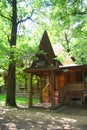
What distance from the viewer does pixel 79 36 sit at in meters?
23.5

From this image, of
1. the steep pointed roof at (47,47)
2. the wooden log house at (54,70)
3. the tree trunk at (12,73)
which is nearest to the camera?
the wooden log house at (54,70)

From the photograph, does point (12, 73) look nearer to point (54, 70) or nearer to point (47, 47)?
point (47, 47)

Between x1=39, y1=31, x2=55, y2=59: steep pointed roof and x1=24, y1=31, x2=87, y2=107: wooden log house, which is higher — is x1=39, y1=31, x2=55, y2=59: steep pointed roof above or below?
above

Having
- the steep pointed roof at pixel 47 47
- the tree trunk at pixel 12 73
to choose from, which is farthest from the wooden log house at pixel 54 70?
the tree trunk at pixel 12 73

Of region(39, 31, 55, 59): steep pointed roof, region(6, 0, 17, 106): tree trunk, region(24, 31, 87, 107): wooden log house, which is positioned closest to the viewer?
region(24, 31, 87, 107): wooden log house

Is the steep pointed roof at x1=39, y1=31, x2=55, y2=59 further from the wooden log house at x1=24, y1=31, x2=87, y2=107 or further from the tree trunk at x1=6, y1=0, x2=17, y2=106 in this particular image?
the tree trunk at x1=6, y1=0, x2=17, y2=106

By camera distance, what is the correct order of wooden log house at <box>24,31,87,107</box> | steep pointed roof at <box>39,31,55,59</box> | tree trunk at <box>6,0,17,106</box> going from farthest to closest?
steep pointed roof at <box>39,31,55,59</box>
tree trunk at <box>6,0,17,106</box>
wooden log house at <box>24,31,87,107</box>

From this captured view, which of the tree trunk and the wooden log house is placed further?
the tree trunk

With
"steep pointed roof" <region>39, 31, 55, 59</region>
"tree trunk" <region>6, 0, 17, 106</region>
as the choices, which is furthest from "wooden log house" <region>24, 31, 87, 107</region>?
"tree trunk" <region>6, 0, 17, 106</region>

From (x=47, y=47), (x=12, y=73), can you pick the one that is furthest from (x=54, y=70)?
(x=12, y=73)

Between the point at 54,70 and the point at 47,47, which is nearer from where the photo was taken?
the point at 54,70

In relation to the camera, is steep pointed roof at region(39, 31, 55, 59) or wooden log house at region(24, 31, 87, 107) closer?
wooden log house at region(24, 31, 87, 107)

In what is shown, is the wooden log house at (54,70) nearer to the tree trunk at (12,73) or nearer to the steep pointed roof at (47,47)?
the steep pointed roof at (47,47)

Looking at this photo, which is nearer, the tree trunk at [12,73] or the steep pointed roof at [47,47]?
the tree trunk at [12,73]
